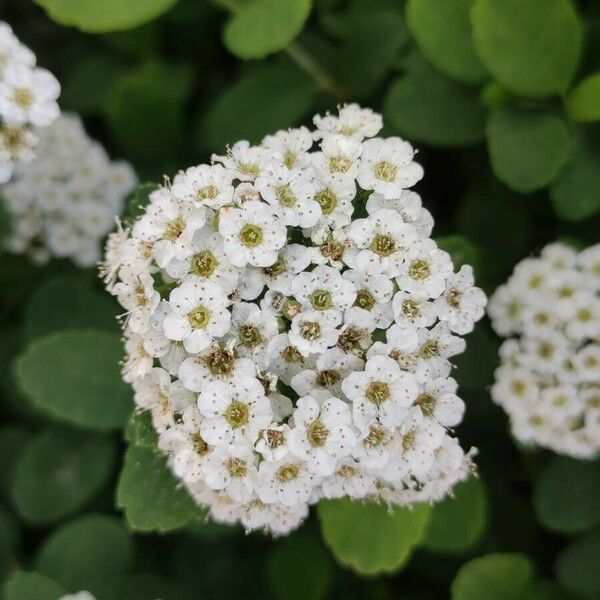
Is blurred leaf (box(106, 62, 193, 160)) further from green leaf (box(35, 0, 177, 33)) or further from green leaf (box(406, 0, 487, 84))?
green leaf (box(406, 0, 487, 84))

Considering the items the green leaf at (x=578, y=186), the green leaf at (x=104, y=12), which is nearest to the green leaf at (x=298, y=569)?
the green leaf at (x=578, y=186)

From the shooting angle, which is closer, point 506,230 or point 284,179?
point 284,179

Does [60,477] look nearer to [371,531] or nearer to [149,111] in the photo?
[371,531]

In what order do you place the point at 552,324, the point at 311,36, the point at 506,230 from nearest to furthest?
the point at 552,324, the point at 506,230, the point at 311,36

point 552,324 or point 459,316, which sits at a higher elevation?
point 459,316

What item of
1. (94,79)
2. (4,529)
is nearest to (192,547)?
(4,529)

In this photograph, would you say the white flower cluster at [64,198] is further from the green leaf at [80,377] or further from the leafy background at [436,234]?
the green leaf at [80,377]

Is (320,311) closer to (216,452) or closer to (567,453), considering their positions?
(216,452)
